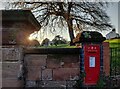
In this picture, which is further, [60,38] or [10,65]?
[60,38]

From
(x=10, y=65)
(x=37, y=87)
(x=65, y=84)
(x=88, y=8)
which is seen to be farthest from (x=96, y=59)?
(x=88, y=8)

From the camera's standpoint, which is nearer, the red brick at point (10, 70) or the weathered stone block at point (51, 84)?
the red brick at point (10, 70)

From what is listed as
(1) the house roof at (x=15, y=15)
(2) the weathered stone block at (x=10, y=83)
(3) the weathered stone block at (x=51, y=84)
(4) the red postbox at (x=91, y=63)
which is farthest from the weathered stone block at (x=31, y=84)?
(1) the house roof at (x=15, y=15)

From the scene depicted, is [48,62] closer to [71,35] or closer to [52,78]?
[52,78]

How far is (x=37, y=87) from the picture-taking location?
6.23 meters

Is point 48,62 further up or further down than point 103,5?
further down

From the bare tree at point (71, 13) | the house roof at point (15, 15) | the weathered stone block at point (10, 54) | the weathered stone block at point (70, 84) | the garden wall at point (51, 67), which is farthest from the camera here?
the bare tree at point (71, 13)

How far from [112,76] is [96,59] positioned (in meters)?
0.60

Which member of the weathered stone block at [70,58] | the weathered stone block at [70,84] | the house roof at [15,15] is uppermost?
the house roof at [15,15]

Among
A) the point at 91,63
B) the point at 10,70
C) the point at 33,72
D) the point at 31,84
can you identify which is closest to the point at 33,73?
the point at 33,72

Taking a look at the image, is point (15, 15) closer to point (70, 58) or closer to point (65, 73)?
point (70, 58)

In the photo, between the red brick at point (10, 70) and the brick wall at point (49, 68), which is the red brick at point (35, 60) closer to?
the brick wall at point (49, 68)

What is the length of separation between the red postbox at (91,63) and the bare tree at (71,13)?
15594 mm

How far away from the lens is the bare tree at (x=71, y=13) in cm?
2189
